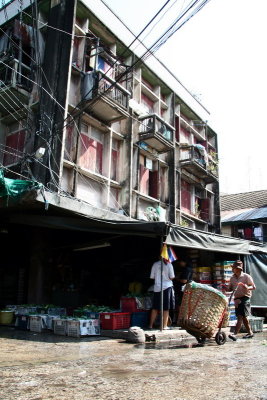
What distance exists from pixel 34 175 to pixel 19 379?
29.4ft

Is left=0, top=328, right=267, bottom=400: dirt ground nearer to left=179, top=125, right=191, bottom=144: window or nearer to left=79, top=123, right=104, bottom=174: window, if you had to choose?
left=79, top=123, right=104, bottom=174: window

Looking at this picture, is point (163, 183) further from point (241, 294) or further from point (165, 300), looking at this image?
point (165, 300)

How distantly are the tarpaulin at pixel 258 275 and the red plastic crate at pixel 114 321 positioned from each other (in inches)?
203

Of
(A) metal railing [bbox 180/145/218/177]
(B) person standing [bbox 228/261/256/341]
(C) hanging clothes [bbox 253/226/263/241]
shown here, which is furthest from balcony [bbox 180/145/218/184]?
(B) person standing [bbox 228/261/256/341]

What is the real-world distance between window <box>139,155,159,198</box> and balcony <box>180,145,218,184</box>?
2.20 metres

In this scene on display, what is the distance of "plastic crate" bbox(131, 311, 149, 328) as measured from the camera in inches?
342

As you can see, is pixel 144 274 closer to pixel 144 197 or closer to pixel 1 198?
pixel 1 198

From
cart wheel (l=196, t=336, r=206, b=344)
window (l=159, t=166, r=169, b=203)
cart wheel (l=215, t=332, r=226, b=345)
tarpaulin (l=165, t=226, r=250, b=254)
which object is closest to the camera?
cart wheel (l=196, t=336, r=206, b=344)

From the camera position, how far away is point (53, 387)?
3.75 meters

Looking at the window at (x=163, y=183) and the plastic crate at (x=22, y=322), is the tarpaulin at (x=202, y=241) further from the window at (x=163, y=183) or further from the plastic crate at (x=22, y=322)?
the window at (x=163, y=183)

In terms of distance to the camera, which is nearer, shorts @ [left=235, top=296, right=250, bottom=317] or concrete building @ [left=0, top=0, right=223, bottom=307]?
shorts @ [left=235, top=296, right=250, bottom=317]

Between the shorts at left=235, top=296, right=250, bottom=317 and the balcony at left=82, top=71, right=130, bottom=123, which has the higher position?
the balcony at left=82, top=71, right=130, bottom=123

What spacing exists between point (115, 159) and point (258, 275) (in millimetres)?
7801

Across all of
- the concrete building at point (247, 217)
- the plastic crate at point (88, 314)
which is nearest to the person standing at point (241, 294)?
the plastic crate at point (88, 314)
